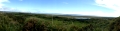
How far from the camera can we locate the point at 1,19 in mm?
10461

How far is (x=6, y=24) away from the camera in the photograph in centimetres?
1027

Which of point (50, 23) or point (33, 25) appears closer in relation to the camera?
point (33, 25)

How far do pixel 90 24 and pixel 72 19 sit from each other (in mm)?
838

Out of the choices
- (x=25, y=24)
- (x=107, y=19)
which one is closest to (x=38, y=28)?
(x=25, y=24)

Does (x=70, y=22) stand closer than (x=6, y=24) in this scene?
No

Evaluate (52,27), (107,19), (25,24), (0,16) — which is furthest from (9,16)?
(107,19)

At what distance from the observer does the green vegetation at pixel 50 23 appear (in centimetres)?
1009

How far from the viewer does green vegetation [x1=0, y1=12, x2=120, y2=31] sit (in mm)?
10086

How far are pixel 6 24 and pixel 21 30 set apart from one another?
0.72 meters

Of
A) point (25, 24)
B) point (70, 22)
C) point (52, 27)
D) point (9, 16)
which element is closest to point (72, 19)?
point (70, 22)

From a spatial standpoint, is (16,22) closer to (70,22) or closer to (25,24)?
(25,24)

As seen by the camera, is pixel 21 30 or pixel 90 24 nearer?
pixel 21 30

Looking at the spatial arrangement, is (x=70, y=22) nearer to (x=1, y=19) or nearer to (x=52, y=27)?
(x=52, y=27)

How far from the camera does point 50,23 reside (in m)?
10.4
